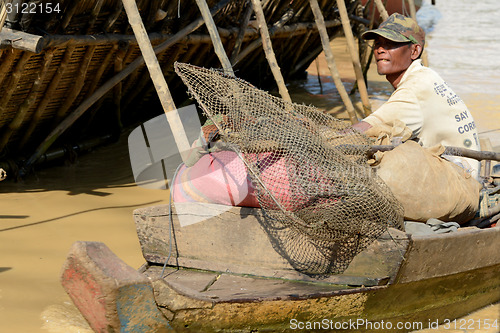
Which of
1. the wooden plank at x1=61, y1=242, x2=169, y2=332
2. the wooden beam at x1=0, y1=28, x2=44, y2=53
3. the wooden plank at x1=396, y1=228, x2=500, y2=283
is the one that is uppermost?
the wooden beam at x1=0, y1=28, x2=44, y2=53

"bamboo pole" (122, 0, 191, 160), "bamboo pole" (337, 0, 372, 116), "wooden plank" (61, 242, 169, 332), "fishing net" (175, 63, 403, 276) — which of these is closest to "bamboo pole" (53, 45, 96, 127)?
"bamboo pole" (122, 0, 191, 160)

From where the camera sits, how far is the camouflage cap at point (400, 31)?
13.7 feet

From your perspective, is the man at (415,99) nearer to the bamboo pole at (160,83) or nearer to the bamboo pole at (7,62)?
the bamboo pole at (160,83)

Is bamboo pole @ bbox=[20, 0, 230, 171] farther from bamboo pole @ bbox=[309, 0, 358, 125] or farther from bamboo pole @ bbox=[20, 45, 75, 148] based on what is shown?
bamboo pole @ bbox=[309, 0, 358, 125]

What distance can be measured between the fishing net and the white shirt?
424 mm

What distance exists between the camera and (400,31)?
4.21 meters

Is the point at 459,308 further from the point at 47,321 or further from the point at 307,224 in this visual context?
the point at 47,321

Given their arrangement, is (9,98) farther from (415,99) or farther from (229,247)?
(415,99)

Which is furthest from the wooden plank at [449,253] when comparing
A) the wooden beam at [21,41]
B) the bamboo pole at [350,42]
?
the bamboo pole at [350,42]

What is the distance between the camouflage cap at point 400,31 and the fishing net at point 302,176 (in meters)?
0.88

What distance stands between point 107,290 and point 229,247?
101 cm

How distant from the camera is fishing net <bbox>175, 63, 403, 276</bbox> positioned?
10.6 feet

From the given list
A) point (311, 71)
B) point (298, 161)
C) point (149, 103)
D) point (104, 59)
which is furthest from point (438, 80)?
point (311, 71)

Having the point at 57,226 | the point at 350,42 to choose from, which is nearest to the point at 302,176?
the point at 57,226
